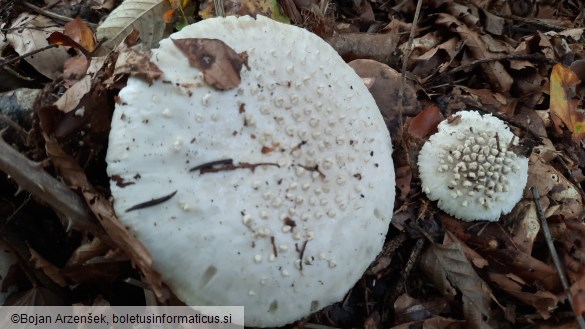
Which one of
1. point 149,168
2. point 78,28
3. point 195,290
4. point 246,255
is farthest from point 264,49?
point 78,28

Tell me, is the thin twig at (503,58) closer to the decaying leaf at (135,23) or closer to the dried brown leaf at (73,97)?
the decaying leaf at (135,23)

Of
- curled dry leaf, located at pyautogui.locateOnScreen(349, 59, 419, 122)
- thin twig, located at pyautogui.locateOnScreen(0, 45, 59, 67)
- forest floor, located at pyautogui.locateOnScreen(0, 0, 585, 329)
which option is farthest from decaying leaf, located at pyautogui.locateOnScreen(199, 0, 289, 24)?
thin twig, located at pyautogui.locateOnScreen(0, 45, 59, 67)

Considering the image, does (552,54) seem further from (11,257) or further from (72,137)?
(11,257)

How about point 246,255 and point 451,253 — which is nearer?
point 246,255

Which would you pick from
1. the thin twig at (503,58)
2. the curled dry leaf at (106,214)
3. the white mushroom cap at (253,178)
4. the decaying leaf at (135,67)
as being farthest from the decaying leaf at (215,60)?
the thin twig at (503,58)

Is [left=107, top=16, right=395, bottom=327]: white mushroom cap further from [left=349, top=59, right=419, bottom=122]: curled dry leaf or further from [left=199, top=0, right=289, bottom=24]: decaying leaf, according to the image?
[left=199, top=0, right=289, bottom=24]: decaying leaf

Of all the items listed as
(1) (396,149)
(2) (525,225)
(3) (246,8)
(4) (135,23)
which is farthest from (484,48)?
(4) (135,23)
